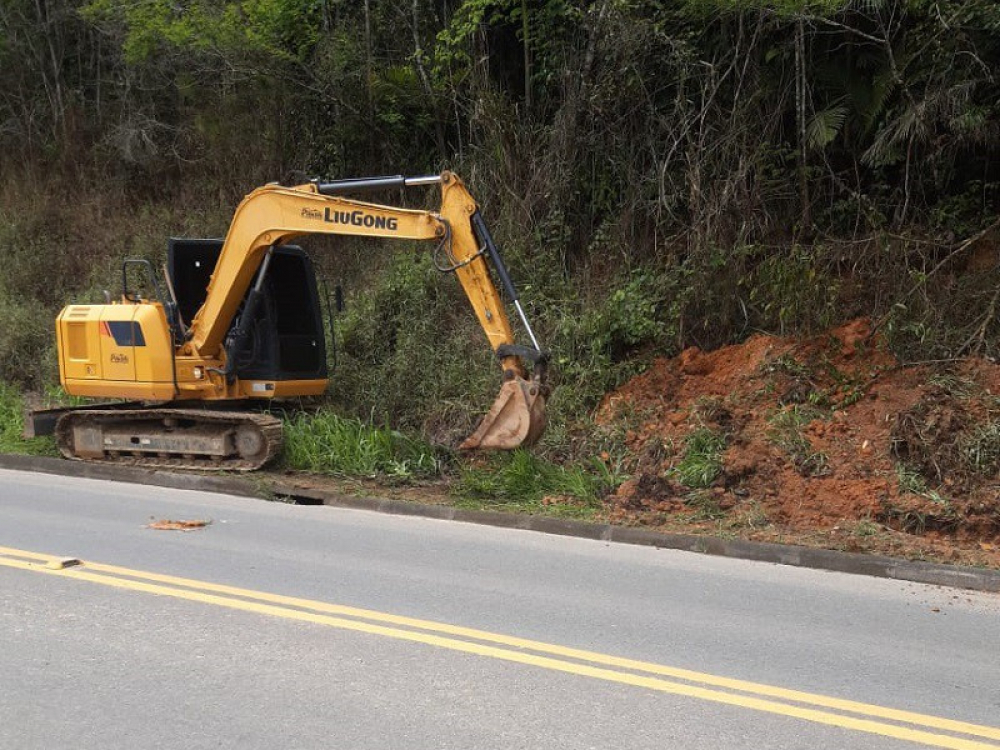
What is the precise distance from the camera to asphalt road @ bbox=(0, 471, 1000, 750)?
479 centimetres

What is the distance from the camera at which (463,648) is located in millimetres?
5898

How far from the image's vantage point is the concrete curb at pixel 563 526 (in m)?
7.92

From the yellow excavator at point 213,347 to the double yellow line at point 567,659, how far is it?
4802 mm

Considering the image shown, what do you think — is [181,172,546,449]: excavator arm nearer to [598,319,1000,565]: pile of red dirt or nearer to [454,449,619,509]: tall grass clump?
[454,449,619,509]: tall grass clump

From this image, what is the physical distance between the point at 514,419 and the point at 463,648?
4432mm

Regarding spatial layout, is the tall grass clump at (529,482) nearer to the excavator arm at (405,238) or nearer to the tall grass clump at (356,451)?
the excavator arm at (405,238)

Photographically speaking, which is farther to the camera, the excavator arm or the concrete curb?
the excavator arm

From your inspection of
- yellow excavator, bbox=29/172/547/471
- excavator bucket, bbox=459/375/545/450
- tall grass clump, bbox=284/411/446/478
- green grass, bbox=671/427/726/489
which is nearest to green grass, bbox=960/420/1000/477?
green grass, bbox=671/427/726/489

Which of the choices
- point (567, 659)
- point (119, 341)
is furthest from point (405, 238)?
point (567, 659)

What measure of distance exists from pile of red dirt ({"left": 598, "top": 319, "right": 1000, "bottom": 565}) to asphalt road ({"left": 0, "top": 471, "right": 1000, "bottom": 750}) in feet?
3.78

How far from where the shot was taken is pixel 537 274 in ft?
48.2

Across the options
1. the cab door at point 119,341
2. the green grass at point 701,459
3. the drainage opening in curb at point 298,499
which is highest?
the cab door at point 119,341

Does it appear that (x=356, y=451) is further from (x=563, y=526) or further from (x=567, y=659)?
(x=567, y=659)

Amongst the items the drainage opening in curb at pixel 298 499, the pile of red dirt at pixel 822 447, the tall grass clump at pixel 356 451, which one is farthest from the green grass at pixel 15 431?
the pile of red dirt at pixel 822 447
